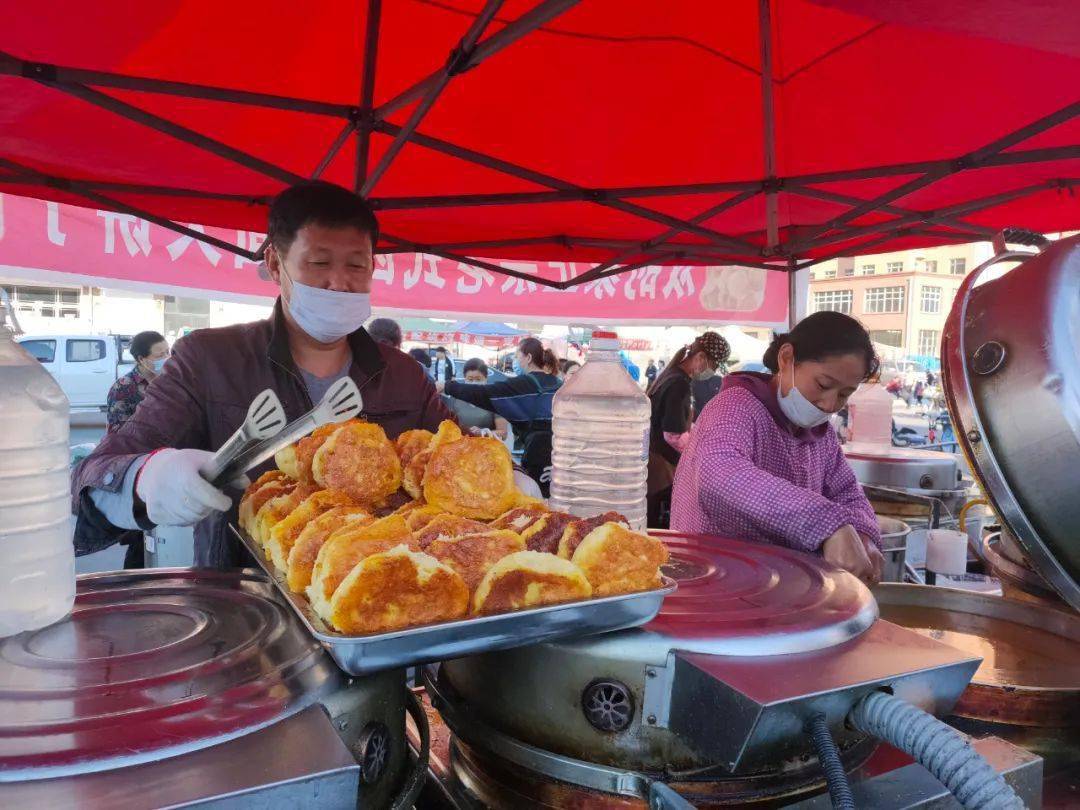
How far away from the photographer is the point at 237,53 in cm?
252

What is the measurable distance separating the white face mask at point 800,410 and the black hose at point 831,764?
1.75 m

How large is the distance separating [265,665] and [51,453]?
0.48 meters

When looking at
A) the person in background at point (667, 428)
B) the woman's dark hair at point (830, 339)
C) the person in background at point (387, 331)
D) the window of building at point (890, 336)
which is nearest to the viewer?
the woman's dark hair at point (830, 339)

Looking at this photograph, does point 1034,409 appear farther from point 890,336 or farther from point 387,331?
point 890,336

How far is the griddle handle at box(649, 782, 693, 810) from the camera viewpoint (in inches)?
33.7

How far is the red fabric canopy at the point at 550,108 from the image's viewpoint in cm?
228

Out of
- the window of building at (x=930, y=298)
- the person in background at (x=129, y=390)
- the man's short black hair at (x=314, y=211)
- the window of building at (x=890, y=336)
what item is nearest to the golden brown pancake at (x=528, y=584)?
the man's short black hair at (x=314, y=211)

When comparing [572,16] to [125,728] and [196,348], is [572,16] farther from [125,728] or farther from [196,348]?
[125,728]

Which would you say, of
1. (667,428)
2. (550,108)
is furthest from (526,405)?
(550,108)

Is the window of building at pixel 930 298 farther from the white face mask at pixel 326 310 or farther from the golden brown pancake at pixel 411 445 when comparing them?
the golden brown pancake at pixel 411 445

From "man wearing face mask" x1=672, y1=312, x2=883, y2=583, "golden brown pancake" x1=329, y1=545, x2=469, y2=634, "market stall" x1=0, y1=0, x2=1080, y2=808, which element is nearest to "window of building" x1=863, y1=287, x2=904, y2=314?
"market stall" x1=0, y1=0, x2=1080, y2=808

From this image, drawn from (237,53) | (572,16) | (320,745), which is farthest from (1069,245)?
(237,53)

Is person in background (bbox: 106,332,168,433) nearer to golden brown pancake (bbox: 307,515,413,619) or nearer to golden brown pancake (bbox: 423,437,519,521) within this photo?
golden brown pancake (bbox: 423,437,519,521)

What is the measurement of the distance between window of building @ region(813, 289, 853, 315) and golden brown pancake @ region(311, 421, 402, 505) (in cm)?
5792
